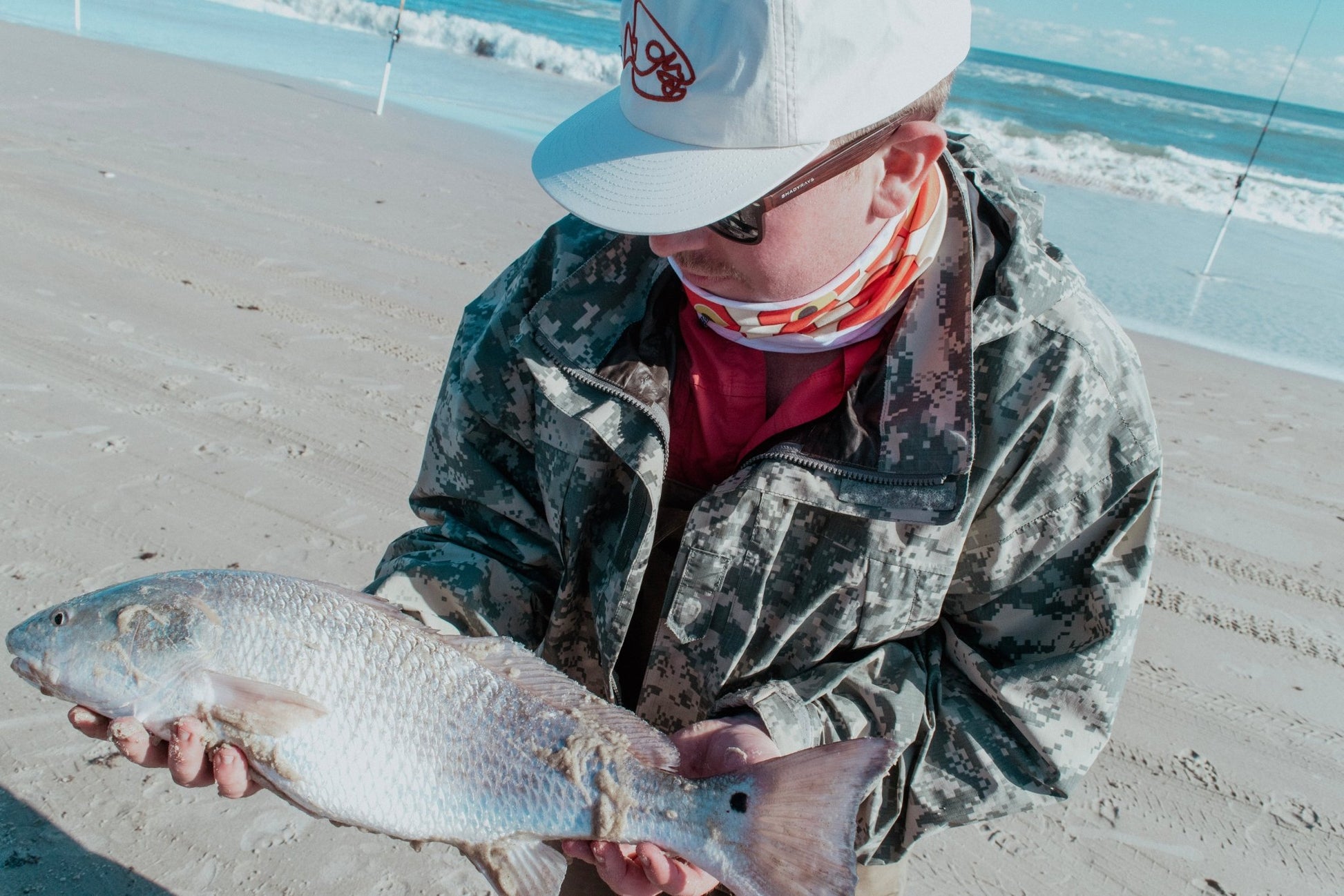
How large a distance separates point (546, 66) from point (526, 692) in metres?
23.5

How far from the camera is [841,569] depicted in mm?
2074

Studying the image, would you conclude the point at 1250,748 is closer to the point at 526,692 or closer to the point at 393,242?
the point at 526,692

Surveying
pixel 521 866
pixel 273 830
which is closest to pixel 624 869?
pixel 521 866

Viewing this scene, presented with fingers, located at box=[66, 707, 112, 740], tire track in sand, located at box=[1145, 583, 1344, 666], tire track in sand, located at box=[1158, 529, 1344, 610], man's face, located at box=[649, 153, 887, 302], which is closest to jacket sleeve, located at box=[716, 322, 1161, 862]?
man's face, located at box=[649, 153, 887, 302]

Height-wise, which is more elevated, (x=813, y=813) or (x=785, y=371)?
(x=785, y=371)

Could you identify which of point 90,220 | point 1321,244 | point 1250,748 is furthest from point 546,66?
point 1250,748

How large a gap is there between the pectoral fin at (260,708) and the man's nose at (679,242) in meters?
1.10

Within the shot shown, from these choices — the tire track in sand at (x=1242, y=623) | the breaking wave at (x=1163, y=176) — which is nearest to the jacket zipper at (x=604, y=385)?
the tire track in sand at (x=1242, y=623)

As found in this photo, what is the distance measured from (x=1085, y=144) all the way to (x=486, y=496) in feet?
75.5

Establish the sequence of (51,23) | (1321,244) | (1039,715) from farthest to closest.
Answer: (51,23) → (1321,244) → (1039,715)

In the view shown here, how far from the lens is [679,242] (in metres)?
1.94

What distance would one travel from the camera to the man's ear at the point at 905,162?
1.85m

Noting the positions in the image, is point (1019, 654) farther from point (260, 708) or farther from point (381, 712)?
point (260, 708)

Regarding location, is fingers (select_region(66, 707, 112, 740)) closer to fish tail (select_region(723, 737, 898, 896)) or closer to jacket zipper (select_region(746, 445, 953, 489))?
fish tail (select_region(723, 737, 898, 896))
